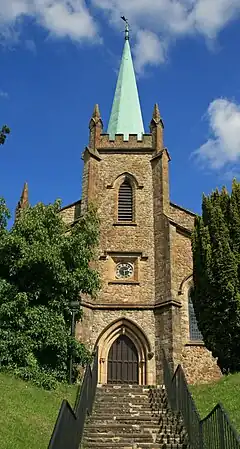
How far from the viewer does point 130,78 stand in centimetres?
3450

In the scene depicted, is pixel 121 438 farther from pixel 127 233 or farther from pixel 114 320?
pixel 127 233

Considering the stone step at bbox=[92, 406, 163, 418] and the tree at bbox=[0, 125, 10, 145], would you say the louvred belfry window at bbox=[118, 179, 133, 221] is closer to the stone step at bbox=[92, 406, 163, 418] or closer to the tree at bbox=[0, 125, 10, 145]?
the stone step at bbox=[92, 406, 163, 418]

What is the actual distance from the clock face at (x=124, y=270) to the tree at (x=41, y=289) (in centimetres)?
424

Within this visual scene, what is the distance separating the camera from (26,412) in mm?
13055

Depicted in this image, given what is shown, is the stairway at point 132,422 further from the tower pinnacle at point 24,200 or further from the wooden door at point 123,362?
the tower pinnacle at point 24,200

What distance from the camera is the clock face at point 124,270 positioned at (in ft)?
80.9

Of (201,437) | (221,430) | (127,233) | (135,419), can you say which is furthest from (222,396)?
(127,233)

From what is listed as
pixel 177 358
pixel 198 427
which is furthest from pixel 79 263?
pixel 198 427

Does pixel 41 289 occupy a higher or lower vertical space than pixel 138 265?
lower

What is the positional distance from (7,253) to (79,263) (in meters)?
2.88

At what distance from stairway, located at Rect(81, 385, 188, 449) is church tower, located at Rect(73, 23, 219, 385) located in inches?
219

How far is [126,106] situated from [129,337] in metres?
15.9

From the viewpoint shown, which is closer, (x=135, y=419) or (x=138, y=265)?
(x=135, y=419)

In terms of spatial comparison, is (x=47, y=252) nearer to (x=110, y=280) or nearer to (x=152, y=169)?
(x=110, y=280)
